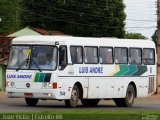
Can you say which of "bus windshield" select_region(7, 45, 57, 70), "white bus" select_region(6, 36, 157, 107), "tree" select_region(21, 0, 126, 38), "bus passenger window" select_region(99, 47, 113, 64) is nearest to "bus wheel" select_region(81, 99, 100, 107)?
"white bus" select_region(6, 36, 157, 107)

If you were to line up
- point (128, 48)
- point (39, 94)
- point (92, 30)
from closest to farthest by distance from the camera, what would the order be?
1. point (39, 94)
2. point (128, 48)
3. point (92, 30)

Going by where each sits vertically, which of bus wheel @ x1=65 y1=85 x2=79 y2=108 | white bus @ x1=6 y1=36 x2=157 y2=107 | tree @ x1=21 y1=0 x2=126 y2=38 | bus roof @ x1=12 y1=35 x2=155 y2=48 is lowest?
bus wheel @ x1=65 y1=85 x2=79 y2=108

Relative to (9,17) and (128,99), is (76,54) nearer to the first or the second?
(128,99)

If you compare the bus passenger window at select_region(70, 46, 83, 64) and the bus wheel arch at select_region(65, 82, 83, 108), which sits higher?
the bus passenger window at select_region(70, 46, 83, 64)

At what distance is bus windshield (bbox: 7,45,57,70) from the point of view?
91.4 ft

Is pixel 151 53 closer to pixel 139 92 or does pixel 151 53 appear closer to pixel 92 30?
pixel 139 92

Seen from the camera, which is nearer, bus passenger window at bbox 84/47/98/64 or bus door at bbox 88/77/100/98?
bus passenger window at bbox 84/47/98/64

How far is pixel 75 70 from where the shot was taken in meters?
28.6

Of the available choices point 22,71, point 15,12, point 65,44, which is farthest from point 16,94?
point 15,12

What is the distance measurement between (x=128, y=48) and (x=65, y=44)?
173 inches

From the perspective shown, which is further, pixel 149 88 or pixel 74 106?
pixel 149 88

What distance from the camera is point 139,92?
32500 millimetres

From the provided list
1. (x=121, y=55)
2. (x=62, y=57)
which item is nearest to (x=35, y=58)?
(x=62, y=57)

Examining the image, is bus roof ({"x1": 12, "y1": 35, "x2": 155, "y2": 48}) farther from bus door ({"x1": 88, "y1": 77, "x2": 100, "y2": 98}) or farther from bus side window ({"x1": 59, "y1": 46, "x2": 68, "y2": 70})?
bus door ({"x1": 88, "y1": 77, "x2": 100, "y2": 98})
